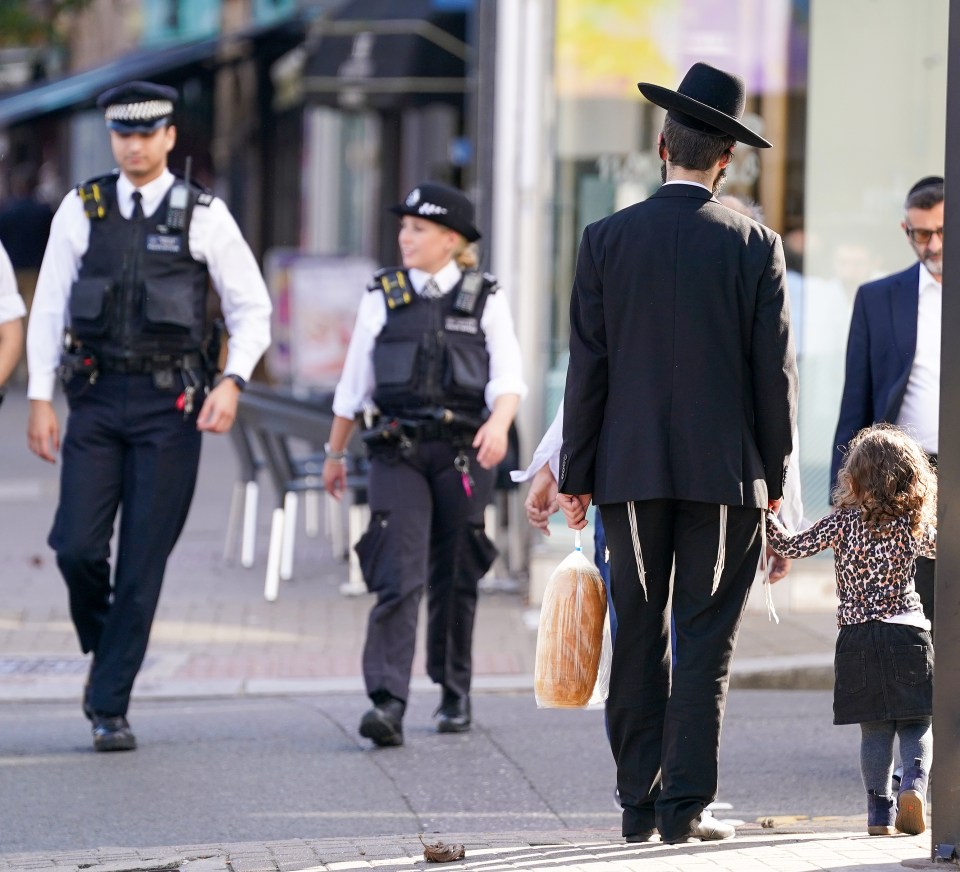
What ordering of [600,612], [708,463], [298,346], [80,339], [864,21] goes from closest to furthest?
[708,463]
[600,612]
[80,339]
[864,21]
[298,346]

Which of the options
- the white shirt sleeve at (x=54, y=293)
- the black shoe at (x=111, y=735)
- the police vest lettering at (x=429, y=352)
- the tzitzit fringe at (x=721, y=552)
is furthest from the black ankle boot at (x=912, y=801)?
the white shirt sleeve at (x=54, y=293)

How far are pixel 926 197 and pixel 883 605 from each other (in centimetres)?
152

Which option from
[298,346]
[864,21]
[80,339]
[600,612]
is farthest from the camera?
[298,346]

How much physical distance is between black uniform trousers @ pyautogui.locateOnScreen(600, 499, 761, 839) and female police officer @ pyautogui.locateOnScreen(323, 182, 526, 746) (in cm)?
175

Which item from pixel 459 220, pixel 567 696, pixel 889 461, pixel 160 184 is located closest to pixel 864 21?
pixel 459 220

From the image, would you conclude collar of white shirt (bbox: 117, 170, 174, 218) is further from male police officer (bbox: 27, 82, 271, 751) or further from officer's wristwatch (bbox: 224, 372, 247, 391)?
officer's wristwatch (bbox: 224, 372, 247, 391)

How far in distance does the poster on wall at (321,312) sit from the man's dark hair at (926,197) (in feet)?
32.5

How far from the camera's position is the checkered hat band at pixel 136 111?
6535mm

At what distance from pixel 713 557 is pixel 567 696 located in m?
0.57

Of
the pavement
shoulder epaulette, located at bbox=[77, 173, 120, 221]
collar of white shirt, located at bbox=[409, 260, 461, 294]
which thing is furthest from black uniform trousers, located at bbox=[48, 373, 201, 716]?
the pavement

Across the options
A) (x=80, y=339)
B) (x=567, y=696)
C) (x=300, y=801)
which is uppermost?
(x=80, y=339)

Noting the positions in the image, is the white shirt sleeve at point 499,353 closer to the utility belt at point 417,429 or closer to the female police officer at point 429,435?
the female police officer at point 429,435

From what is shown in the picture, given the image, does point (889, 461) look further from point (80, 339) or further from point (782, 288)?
point (80, 339)

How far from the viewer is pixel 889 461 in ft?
16.8
